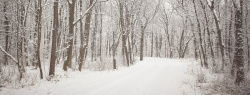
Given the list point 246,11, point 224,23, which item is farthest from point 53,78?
point 224,23

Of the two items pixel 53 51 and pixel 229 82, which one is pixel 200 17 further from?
pixel 53 51

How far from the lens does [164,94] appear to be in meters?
5.45

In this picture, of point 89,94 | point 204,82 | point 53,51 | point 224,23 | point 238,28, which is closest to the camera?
point 89,94

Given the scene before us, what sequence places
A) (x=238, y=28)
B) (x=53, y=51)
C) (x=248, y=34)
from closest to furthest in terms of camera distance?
(x=238, y=28)
(x=53, y=51)
(x=248, y=34)

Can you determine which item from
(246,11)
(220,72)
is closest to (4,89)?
(220,72)

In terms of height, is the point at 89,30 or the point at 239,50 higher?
the point at 89,30

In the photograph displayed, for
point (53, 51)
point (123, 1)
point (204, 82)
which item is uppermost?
point (123, 1)

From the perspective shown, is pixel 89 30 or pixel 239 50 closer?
pixel 239 50

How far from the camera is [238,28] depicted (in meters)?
6.39

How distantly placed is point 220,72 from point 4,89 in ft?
42.4

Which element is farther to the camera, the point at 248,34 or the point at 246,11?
the point at 246,11

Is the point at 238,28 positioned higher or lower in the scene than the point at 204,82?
higher

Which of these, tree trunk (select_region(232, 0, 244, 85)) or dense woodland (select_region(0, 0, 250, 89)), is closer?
tree trunk (select_region(232, 0, 244, 85))

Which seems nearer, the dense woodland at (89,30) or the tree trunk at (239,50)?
the tree trunk at (239,50)
